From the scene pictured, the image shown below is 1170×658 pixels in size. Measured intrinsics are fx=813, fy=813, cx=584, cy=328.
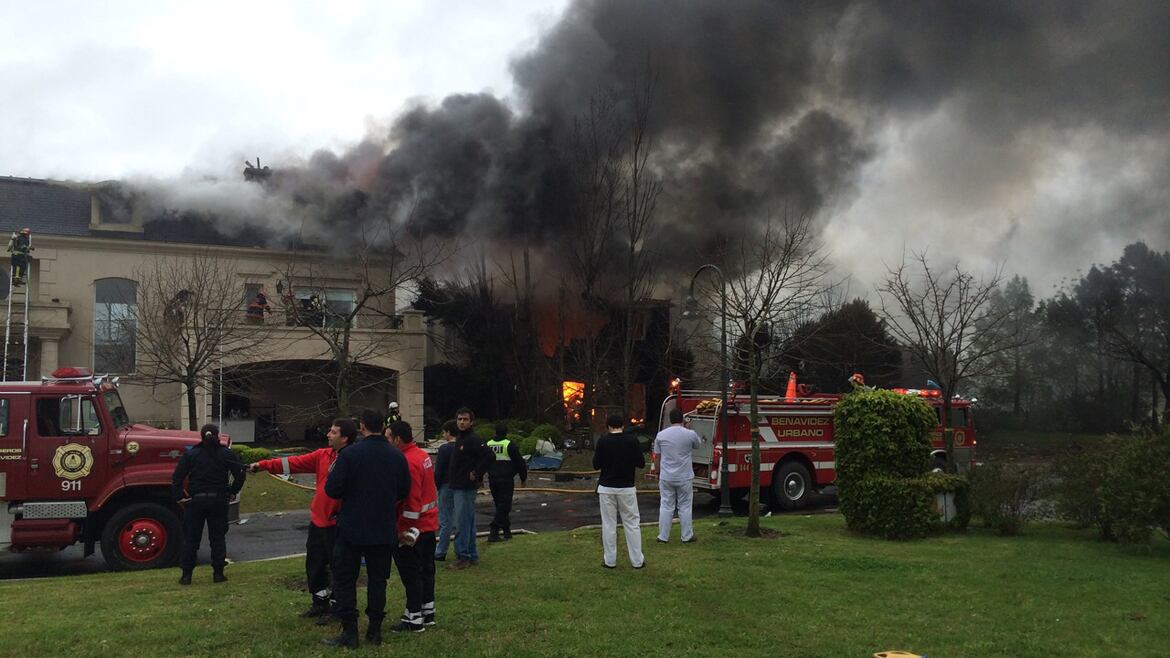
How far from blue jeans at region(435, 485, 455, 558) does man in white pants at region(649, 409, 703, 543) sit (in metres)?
2.33

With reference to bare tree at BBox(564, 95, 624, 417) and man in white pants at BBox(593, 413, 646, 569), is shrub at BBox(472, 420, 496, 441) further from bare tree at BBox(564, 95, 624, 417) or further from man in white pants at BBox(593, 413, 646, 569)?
man in white pants at BBox(593, 413, 646, 569)

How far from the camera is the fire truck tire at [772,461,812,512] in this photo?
14414 millimetres

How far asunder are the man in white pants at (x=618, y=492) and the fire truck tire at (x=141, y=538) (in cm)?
485

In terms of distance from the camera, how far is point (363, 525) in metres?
5.01

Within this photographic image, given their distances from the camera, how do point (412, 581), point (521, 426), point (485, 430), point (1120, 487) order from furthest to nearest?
point (521, 426) < point (485, 430) < point (1120, 487) < point (412, 581)

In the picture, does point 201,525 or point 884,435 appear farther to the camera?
point 884,435

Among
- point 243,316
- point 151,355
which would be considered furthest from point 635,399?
point 151,355

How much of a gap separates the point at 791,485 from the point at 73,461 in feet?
36.2

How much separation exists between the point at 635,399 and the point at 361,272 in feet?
33.2

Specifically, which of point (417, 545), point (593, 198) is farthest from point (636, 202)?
point (417, 545)

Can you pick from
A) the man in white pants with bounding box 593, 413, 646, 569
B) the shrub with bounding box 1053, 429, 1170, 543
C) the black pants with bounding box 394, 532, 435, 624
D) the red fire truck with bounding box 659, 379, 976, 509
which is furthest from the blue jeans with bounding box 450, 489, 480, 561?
the red fire truck with bounding box 659, 379, 976, 509

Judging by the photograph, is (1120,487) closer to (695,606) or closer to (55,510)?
(695,606)

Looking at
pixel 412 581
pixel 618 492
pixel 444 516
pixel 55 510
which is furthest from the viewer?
pixel 55 510

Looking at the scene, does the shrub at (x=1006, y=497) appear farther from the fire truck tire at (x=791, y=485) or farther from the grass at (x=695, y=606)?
the fire truck tire at (x=791, y=485)
